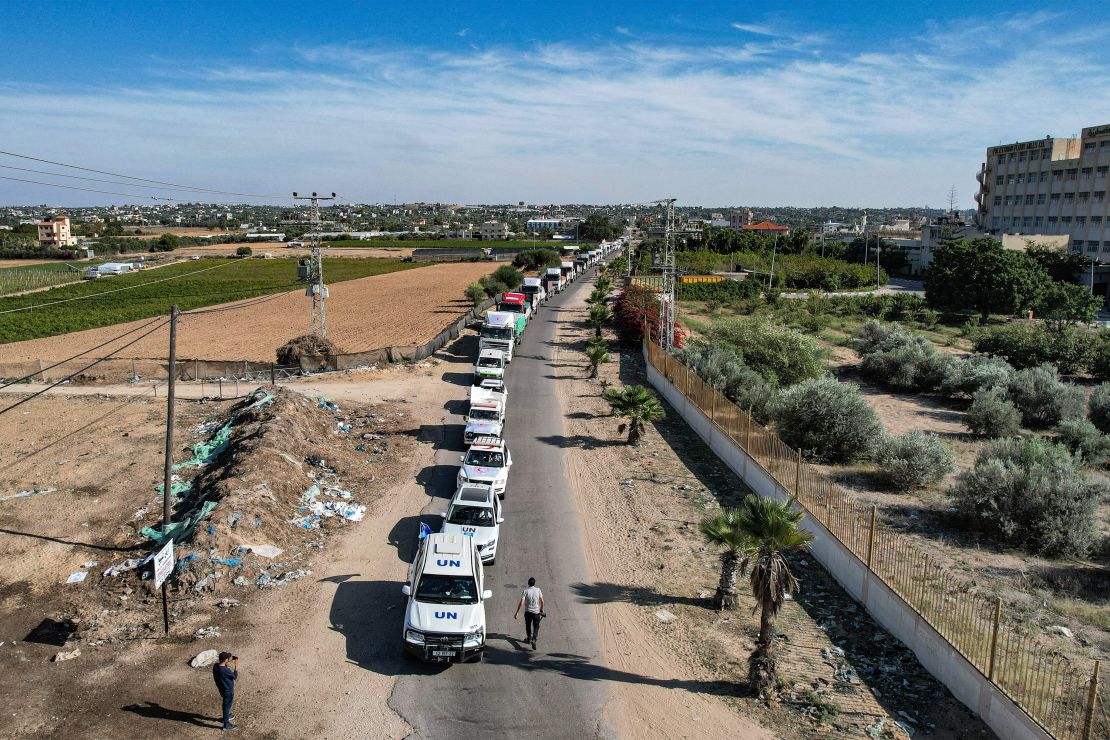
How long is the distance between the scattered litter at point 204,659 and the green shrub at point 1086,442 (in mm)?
23193

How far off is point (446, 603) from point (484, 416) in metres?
12.8

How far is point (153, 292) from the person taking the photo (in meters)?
75.9

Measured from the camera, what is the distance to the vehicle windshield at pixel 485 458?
20156 mm

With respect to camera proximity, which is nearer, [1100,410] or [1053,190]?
[1100,410]

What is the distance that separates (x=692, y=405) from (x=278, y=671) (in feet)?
58.1

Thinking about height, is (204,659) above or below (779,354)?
below

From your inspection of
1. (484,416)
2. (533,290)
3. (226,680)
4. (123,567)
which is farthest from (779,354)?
(533,290)

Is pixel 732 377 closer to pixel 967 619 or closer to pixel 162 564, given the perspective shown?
pixel 967 619

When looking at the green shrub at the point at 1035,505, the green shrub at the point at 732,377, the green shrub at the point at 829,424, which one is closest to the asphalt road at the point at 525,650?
the green shrub at the point at 829,424

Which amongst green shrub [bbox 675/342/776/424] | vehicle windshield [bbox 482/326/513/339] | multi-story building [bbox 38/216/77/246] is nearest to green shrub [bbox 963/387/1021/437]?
green shrub [bbox 675/342/776/424]

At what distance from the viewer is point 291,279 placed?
9069 cm

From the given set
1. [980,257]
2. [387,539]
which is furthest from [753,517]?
[980,257]

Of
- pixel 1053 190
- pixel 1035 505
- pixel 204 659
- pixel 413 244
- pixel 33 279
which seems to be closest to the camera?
pixel 204 659

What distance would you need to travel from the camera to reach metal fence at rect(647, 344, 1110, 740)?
9.25m
